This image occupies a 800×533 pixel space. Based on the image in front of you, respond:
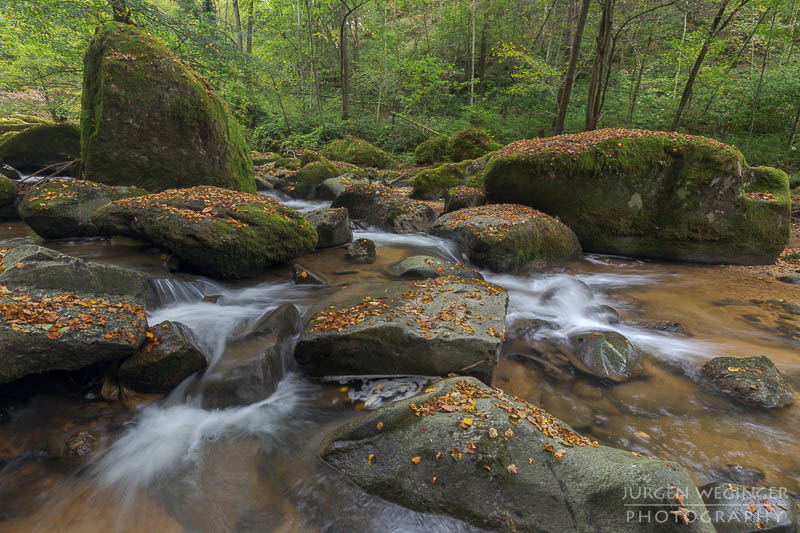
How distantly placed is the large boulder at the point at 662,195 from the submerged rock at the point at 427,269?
3.25 metres

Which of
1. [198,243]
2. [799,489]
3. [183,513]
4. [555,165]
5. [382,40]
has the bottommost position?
[183,513]

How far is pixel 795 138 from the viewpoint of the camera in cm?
1184

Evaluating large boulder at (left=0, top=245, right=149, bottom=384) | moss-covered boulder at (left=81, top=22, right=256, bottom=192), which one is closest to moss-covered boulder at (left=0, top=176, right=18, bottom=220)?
moss-covered boulder at (left=81, top=22, right=256, bottom=192)

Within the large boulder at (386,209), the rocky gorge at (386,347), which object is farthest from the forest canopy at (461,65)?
the large boulder at (386,209)

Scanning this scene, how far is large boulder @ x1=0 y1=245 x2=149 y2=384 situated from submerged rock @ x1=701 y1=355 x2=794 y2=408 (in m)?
5.70

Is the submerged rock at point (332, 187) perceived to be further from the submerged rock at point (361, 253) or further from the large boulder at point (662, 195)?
the large boulder at point (662, 195)

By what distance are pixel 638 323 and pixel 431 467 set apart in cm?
408

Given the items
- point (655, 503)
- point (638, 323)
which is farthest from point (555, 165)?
point (655, 503)

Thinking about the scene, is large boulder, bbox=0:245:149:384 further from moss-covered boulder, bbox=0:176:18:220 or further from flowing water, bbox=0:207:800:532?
moss-covered boulder, bbox=0:176:18:220

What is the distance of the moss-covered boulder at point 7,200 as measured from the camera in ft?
24.1

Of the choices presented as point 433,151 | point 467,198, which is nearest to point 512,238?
point 467,198

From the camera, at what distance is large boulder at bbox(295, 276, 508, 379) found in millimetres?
3592

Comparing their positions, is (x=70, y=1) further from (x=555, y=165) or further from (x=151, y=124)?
(x=555, y=165)

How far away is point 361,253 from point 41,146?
1150 cm
